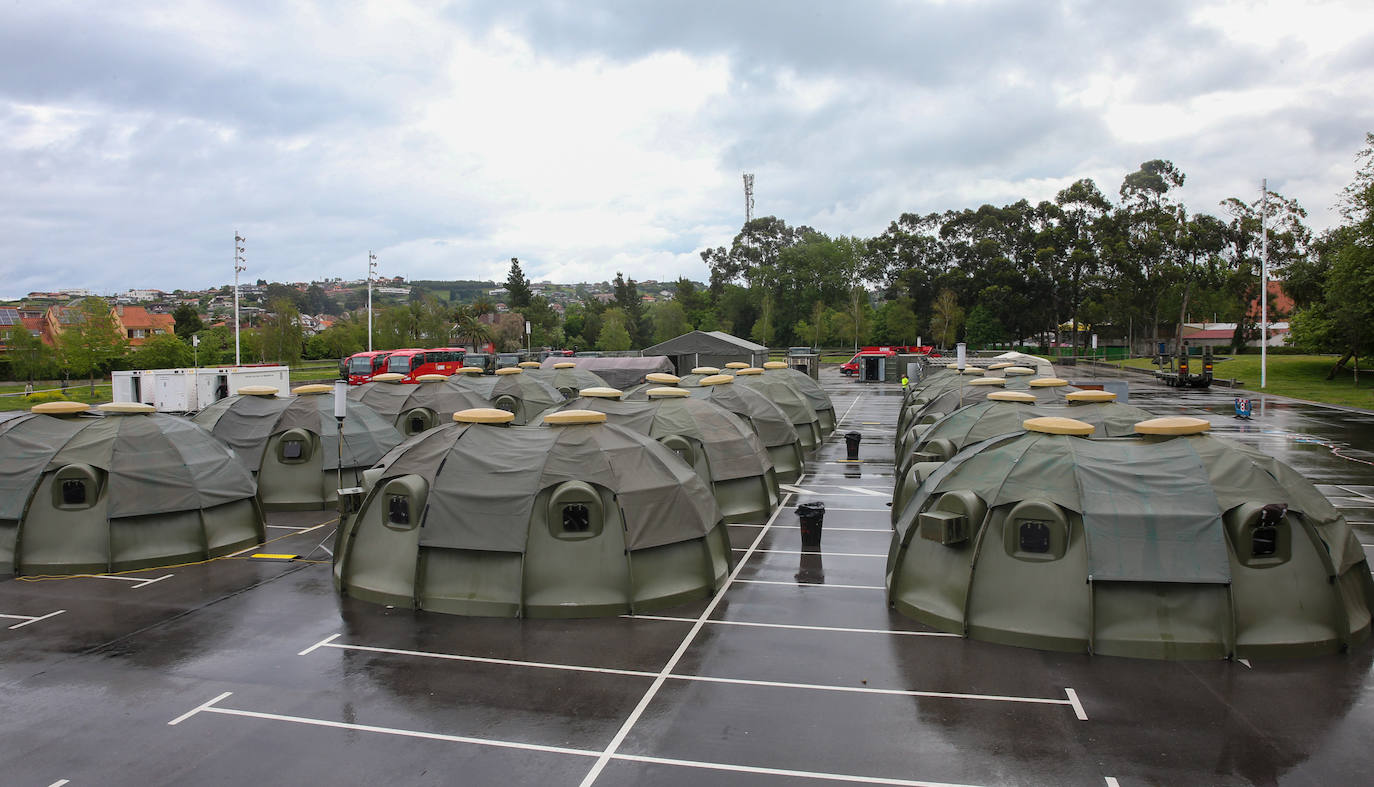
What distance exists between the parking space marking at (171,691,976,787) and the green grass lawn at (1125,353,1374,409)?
49173 millimetres

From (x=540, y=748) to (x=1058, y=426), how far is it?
29.9ft

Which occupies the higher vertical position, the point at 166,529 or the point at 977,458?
the point at 977,458

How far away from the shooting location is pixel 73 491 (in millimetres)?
15094

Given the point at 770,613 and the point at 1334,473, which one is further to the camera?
the point at 1334,473

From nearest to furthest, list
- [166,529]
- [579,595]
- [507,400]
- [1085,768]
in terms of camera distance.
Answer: [1085,768], [579,595], [166,529], [507,400]

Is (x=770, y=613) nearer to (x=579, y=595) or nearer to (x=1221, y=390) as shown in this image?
(x=579, y=595)

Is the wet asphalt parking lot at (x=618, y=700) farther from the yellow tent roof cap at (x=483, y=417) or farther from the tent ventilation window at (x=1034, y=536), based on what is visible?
the yellow tent roof cap at (x=483, y=417)

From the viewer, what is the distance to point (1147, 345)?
9675 cm

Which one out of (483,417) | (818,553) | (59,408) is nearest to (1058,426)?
(818,553)

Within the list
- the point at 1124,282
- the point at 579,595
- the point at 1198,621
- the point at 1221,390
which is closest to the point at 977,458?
the point at 1198,621

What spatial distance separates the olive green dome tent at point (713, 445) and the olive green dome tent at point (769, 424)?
13.6 feet

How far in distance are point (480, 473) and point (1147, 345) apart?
10270 centimetres

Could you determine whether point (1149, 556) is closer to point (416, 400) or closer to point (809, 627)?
point (809, 627)

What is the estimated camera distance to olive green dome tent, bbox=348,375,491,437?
1047 inches
